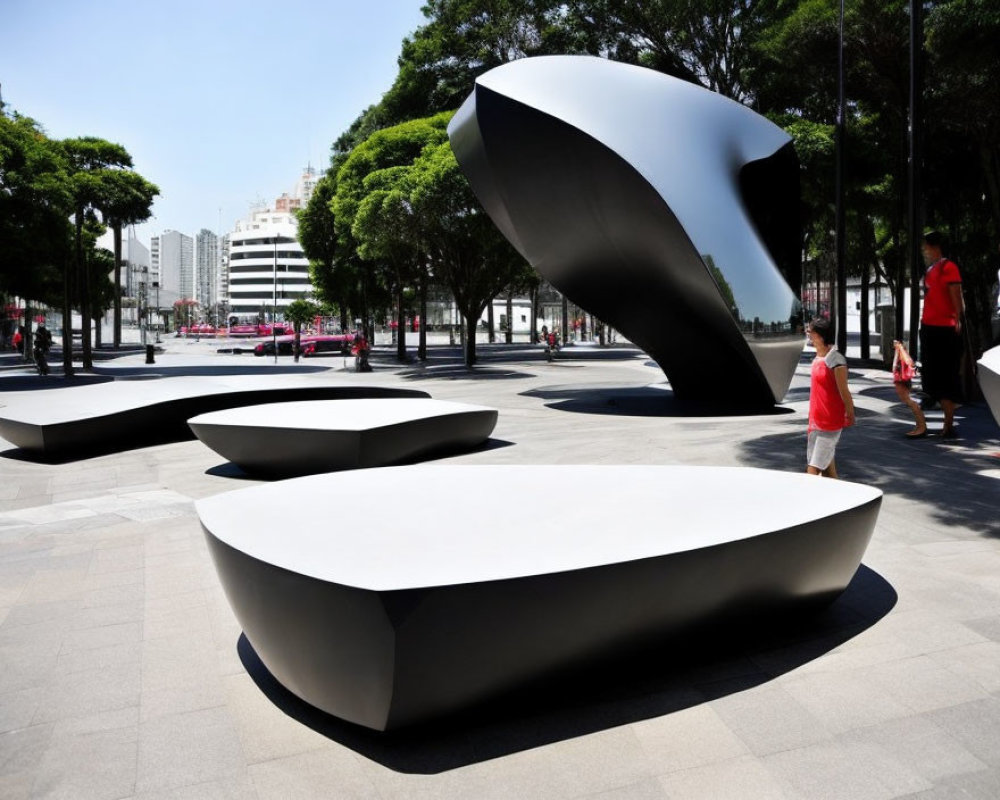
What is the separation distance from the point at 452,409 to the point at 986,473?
5795 millimetres

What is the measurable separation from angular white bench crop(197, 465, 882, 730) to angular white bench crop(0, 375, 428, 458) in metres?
7.55

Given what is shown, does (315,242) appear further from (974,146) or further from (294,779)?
(294,779)

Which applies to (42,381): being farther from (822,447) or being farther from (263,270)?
(263,270)

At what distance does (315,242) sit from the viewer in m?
46.6

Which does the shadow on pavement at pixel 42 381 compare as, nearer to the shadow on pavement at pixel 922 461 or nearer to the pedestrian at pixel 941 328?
the shadow on pavement at pixel 922 461

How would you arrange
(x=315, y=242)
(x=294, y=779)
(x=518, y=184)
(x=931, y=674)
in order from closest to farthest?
(x=294, y=779), (x=931, y=674), (x=518, y=184), (x=315, y=242)

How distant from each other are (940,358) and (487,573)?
8493mm

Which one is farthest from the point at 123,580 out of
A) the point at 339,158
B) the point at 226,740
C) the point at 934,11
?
the point at 339,158

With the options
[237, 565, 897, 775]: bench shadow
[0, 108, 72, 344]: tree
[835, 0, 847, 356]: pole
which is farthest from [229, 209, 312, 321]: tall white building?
[237, 565, 897, 775]: bench shadow

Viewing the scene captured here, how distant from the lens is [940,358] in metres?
9.80

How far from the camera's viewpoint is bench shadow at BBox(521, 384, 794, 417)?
44.5 ft

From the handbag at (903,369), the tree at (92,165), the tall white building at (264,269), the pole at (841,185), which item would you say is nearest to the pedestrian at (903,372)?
the handbag at (903,369)

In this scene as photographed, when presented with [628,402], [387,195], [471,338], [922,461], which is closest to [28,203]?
[387,195]

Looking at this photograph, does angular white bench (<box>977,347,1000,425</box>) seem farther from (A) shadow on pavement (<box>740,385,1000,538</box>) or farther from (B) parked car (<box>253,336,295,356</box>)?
→ (B) parked car (<box>253,336,295,356</box>)
